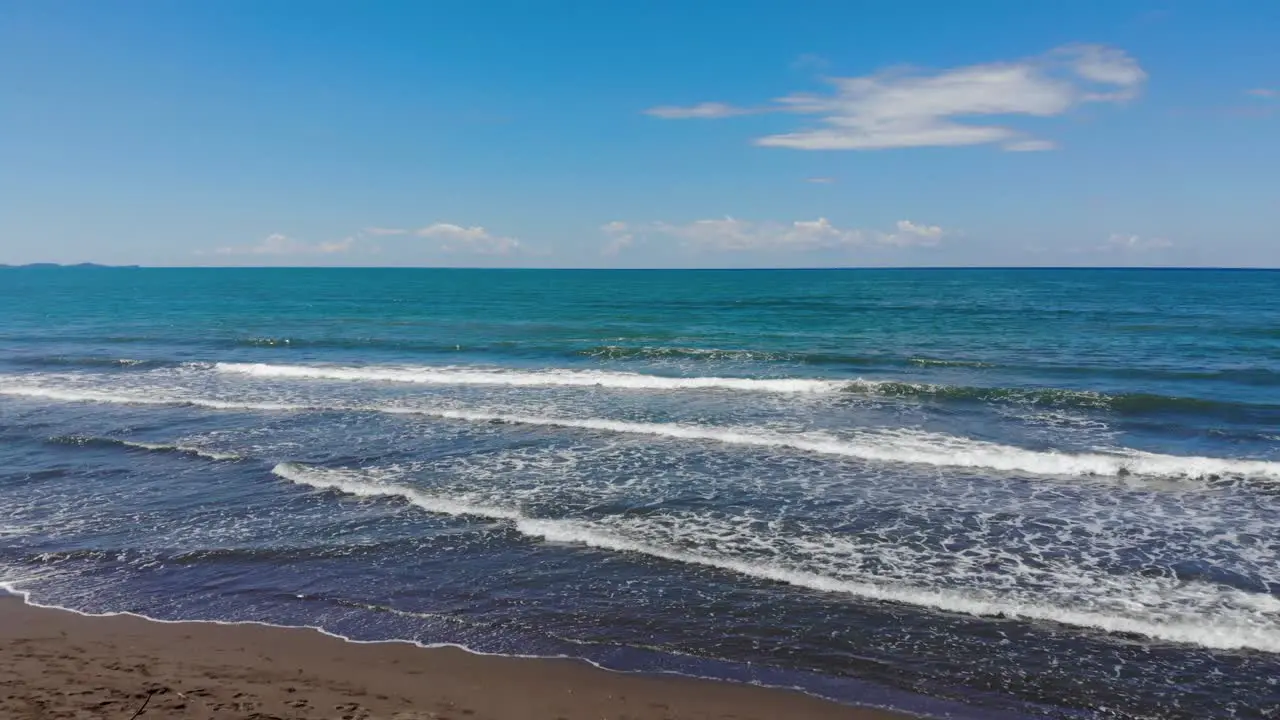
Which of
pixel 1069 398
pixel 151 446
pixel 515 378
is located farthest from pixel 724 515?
pixel 515 378

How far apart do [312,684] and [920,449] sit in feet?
43.1

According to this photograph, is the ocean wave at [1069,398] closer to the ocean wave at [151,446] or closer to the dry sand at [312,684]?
the dry sand at [312,684]

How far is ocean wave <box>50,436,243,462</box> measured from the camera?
16219mm

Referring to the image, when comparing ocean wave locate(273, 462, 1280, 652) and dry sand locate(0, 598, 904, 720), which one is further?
ocean wave locate(273, 462, 1280, 652)

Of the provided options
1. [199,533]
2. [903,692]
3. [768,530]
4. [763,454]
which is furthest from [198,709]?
[763,454]

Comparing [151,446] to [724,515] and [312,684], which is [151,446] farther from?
[724,515]

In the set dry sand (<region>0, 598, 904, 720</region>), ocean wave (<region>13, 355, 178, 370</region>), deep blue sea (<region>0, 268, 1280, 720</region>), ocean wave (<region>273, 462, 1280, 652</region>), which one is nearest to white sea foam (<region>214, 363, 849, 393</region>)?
deep blue sea (<region>0, 268, 1280, 720</region>)

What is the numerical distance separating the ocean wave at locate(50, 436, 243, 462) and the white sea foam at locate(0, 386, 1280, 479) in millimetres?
4148

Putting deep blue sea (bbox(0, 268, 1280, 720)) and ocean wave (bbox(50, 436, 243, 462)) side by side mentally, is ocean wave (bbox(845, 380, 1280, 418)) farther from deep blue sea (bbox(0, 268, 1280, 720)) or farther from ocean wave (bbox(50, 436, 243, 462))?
ocean wave (bbox(50, 436, 243, 462))

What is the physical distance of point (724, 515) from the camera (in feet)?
40.5

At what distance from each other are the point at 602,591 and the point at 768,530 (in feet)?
10.6

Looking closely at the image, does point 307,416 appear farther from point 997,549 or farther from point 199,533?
point 997,549

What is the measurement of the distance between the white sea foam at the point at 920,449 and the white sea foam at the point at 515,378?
5.35 meters

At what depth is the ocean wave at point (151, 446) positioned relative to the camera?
16219 millimetres
